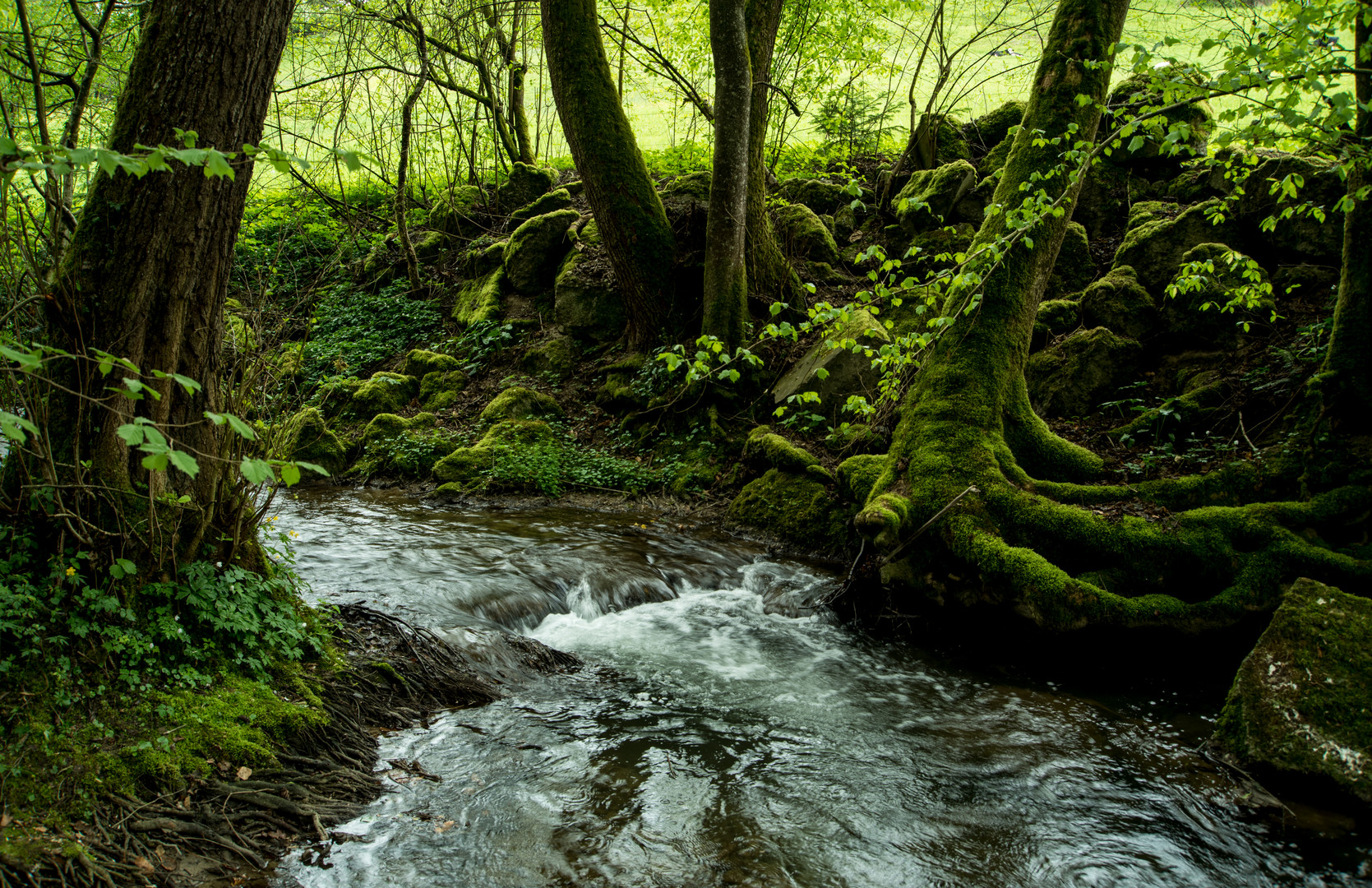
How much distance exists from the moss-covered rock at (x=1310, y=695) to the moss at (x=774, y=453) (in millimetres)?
4672

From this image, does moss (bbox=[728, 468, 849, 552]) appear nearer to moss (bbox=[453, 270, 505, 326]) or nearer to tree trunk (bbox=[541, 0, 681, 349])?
tree trunk (bbox=[541, 0, 681, 349])

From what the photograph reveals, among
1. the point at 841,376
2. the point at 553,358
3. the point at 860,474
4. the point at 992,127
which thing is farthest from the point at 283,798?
the point at 992,127

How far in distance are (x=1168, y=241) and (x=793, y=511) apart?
18.8ft

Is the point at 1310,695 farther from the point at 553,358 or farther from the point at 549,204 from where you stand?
the point at 549,204

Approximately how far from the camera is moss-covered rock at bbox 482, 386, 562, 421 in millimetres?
10852

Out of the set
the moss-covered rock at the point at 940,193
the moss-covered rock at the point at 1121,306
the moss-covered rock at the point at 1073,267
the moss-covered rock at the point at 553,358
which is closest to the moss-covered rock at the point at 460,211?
the moss-covered rock at the point at 553,358

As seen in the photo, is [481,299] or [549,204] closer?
[481,299]

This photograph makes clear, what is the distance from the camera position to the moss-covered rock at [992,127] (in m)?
13.4

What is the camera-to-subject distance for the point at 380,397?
39.3 ft

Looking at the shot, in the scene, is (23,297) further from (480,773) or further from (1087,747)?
(1087,747)

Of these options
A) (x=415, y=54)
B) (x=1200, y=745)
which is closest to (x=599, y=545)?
(x=1200, y=745)

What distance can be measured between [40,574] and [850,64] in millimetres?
15314

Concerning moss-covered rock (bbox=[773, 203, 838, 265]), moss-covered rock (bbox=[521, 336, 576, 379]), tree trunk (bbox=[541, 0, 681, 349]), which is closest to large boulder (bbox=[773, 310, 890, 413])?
tree trunk (bbox=[541, 0, 681, 349])

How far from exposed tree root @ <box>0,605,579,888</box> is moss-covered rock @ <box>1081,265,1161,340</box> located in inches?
318
